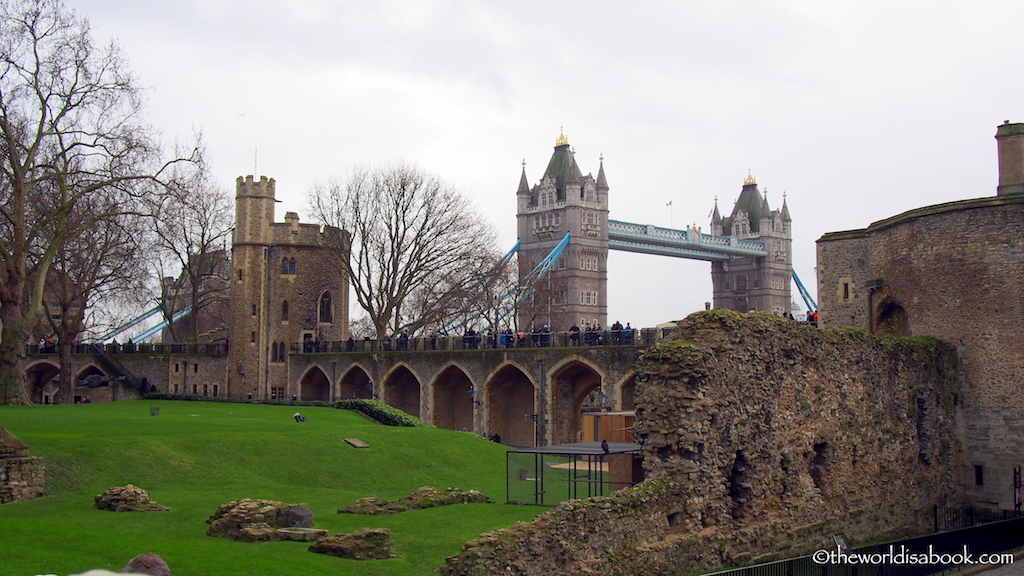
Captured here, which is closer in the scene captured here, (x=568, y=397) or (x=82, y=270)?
(x=568, y=397)

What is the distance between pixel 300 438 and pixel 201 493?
6.00 meters

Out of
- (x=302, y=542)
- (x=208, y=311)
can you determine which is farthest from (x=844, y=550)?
(x=208, y=311)

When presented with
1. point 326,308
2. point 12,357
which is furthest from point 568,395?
point 12,357

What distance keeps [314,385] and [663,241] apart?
83878mm

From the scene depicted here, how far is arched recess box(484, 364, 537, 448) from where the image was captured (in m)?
42.3

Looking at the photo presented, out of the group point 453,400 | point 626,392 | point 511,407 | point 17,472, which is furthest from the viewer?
point 453,400

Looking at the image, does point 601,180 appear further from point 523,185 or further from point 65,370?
point 65,370

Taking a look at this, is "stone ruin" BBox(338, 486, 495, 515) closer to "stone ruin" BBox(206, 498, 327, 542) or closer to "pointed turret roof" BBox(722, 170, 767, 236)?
"stone ruin" BBox(206, 498, 327, 542)

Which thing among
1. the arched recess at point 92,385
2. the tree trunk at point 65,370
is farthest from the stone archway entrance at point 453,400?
the arched recess at point 92,385

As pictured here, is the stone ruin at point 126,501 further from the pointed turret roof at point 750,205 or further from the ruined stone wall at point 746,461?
the pointed turret roof at point 750,205

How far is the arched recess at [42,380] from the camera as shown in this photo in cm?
Result: 5853

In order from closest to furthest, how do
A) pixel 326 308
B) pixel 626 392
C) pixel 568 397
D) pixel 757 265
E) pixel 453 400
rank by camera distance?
pixel 626 392 < pixel 568 397 < pixel 453 400 < pixel 326 308 < pixel 757 265

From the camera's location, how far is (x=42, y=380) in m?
60.2

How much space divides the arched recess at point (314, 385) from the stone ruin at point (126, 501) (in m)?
33.5
